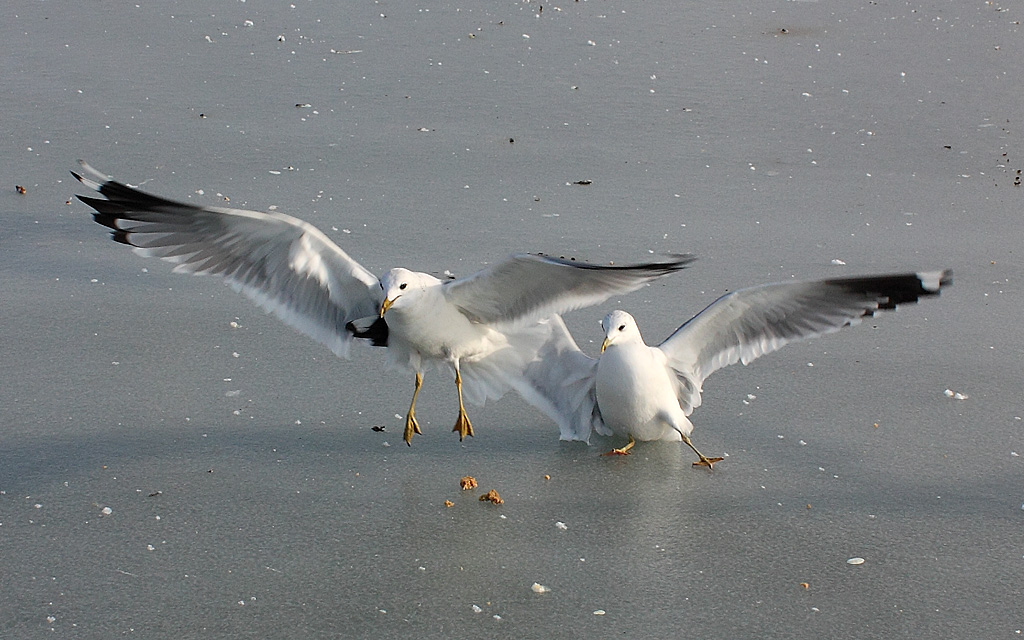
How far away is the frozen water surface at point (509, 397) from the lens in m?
2.56

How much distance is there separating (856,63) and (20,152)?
168 inches

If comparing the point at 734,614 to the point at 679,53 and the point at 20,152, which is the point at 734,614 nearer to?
the point at 20,152

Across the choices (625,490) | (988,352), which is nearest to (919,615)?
(625,490)

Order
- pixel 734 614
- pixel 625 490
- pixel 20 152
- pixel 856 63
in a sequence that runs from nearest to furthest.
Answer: pixel 734 614 → pixel 625 490 → pixel 20 152 → pixel 856 63

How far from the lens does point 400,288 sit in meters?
3.21

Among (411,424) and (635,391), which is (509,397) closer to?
(411,424)

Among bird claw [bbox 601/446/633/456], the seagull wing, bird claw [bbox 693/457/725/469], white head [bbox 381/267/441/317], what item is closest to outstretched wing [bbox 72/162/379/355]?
white head [bbox 381/267/441/317]

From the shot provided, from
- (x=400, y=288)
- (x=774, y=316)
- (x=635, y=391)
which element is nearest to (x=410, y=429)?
(x=400, y=288)

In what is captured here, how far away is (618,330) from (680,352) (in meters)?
0.23

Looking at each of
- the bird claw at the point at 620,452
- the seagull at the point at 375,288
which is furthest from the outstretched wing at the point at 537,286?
the bird claw at the point at 620,452

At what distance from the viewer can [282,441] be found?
319cm

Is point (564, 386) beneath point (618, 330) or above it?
beneath

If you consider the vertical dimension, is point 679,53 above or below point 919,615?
above

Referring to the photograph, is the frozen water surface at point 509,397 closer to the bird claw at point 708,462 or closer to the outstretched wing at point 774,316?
Answer: the bird claw at point 708,462
